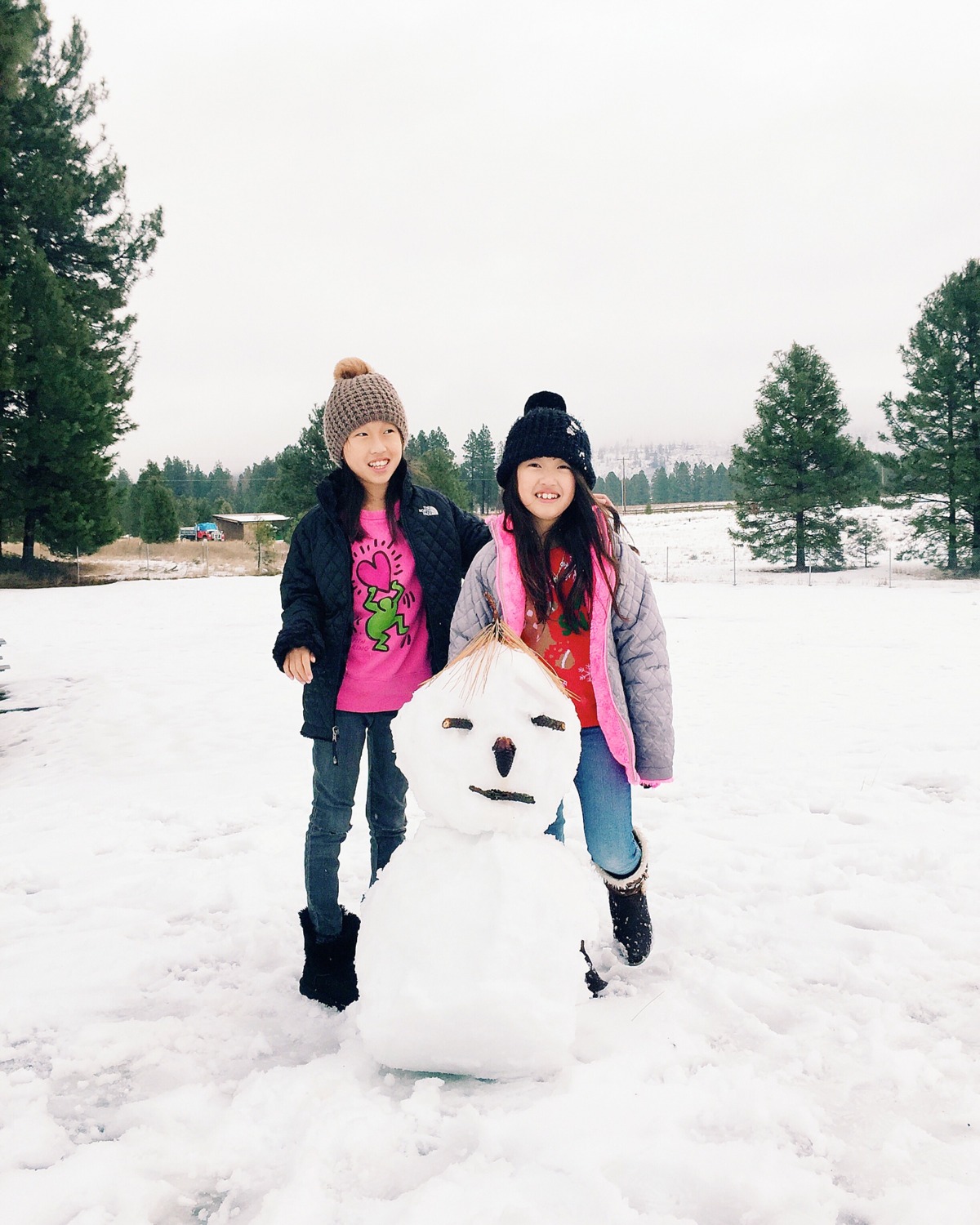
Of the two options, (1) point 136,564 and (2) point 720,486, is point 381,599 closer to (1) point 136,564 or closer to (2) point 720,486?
(1) point 136,564

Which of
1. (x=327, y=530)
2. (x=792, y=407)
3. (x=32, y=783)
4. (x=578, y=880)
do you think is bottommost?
(x=32, y=783)

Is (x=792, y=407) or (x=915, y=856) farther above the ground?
(x=792, y=407)

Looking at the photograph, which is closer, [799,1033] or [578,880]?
[578,880]

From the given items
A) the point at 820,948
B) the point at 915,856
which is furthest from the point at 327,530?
the point at 915,856

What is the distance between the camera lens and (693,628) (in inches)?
457

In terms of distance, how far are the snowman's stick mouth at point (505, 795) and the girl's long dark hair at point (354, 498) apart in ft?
3.03

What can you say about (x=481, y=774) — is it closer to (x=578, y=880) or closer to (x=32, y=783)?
(x=578, y=880)

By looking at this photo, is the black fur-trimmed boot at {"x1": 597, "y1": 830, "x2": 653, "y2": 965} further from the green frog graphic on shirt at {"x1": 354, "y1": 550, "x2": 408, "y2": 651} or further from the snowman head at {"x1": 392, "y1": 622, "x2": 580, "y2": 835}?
the green frog graphic on shirt at {"x1": 354, "y1": 550, "x2": 408, "y2": 651}

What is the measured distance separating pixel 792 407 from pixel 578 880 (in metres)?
23.8

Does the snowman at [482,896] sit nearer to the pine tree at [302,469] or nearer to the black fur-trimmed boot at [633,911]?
the black fur-trimmed boot at [633,911]

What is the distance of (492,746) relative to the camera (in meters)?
1.78

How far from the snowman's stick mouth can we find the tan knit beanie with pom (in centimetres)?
117

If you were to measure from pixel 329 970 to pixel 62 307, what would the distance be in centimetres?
1836

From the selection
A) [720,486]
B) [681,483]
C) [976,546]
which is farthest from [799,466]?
[681,483]
